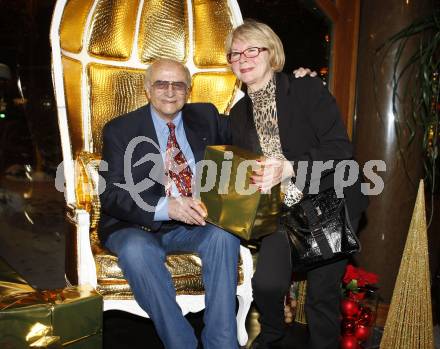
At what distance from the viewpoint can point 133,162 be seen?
74.7 inches

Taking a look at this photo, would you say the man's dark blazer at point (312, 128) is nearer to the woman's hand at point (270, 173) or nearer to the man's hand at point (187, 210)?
the woman's hand at point (270, 173)

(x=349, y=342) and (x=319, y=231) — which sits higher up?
(x=319, y=231)

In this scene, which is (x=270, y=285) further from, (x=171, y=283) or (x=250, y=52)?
(x=250, y=52)

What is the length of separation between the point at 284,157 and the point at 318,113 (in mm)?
217

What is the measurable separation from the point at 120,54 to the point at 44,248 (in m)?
2.00

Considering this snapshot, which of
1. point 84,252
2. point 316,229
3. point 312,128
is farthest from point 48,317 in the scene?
point 312,128

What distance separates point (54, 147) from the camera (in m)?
5.95

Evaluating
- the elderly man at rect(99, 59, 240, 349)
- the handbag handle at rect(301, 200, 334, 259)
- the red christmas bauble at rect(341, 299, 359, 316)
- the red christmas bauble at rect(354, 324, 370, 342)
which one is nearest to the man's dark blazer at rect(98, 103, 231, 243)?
the elderly man at rect(99, 59, 240, 349)

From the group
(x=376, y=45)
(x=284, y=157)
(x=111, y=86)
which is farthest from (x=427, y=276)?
(x=111, y=86)

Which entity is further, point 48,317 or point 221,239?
point 221,239

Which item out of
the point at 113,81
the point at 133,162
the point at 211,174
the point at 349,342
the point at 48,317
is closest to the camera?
the point at 48,317

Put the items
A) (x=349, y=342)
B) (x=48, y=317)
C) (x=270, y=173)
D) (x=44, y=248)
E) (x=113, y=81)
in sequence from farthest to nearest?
(x=44, y=248), (x=113, y=81), (x=349, y=342), (x=270, y=173), (x=48, y=317)

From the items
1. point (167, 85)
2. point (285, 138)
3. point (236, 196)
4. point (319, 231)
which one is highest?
point (167, 85)

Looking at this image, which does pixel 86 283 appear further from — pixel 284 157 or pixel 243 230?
pixel 284 157
